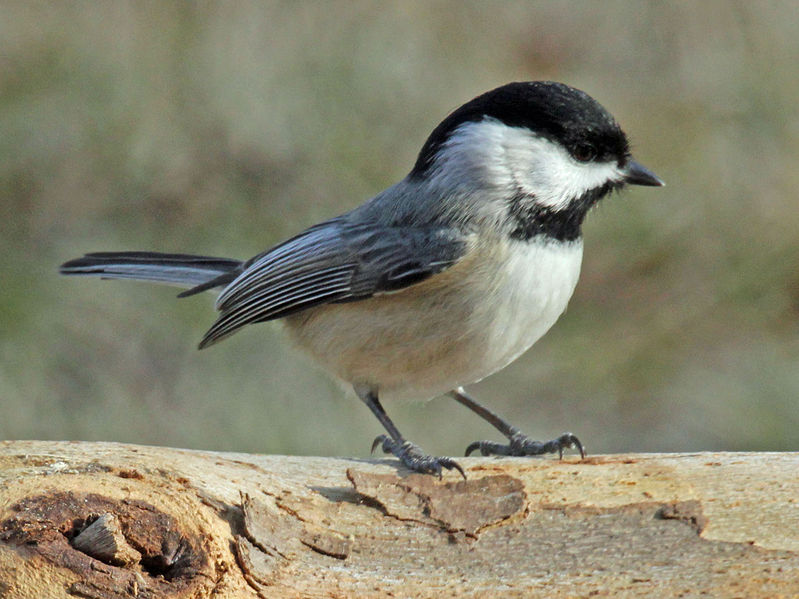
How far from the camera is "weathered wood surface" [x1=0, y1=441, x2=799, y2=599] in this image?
3.66 ft

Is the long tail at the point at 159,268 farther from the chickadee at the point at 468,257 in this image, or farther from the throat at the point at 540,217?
the throat at the point at 540,217

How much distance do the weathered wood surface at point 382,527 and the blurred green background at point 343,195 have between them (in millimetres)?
795

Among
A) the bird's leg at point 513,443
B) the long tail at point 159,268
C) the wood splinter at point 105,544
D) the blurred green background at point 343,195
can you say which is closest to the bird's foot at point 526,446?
the bird's leg at point 513,443

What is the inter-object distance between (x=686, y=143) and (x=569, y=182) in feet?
2.50

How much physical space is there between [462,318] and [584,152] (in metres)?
Answer: 0.36

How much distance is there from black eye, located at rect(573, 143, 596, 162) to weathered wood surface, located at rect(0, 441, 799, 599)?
54cm

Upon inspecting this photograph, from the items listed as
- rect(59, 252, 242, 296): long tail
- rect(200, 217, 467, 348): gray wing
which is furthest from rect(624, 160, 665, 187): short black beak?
rect(59, 252, 242, 296): long tail

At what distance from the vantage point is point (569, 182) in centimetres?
167

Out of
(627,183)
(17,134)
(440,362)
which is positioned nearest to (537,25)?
(627,183)

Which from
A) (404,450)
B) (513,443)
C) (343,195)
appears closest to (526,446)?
(513,443)

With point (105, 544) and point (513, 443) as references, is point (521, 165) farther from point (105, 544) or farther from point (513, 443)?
point (105, 544)

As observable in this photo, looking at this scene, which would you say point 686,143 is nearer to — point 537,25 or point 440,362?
point 537,25

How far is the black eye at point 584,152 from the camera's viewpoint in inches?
66.1

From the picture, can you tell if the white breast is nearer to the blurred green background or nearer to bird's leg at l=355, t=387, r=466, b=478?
bird's leg at l=355, t=387, r=466, b=478
